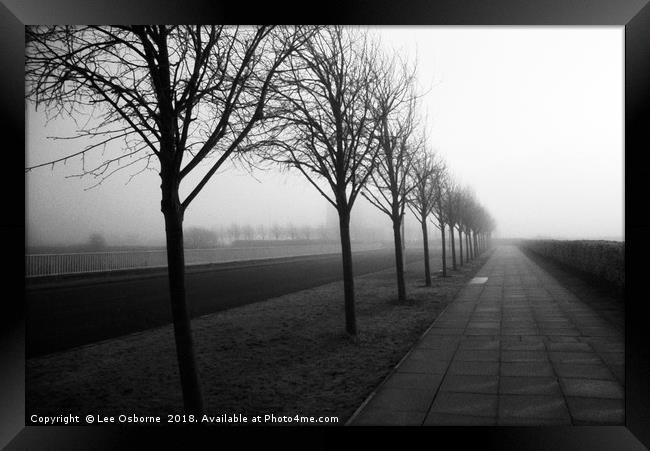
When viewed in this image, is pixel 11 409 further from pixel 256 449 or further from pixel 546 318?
pixel 546 318

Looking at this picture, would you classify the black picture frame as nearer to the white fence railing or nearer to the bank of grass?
the bank of grass

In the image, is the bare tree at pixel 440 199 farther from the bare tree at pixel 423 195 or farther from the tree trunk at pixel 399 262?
the tree trunk at pixel 399 262

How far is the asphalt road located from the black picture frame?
3.88ft

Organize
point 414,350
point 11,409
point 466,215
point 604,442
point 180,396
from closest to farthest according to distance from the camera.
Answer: point 604,442 < point 11,409 < point 180,396 < point 414,350 < point 466,215

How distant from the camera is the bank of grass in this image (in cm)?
463

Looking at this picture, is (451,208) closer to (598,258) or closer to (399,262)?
(598,258)

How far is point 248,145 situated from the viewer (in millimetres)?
5078

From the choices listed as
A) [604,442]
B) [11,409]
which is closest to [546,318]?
[604,442]

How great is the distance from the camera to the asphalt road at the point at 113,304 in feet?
27.0

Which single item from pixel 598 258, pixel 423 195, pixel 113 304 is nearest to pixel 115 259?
pixel 113 304
